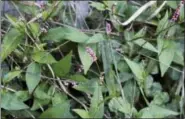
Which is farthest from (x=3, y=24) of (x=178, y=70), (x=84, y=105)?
(x=178, y=70)

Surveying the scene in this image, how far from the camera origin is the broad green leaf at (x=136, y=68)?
3.85 feet

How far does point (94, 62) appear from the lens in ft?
4.00

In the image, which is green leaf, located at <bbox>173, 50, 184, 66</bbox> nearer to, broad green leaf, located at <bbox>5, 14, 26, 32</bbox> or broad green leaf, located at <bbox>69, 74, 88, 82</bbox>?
broad green leaf, located at <bbox>69, 74, 88, 82</bbox>

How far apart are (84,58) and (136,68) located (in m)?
0.16

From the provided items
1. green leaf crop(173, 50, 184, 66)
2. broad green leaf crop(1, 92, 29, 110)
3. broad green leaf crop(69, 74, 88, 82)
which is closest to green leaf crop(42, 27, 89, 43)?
broad green leaf crop(69, 74, 88, 82)

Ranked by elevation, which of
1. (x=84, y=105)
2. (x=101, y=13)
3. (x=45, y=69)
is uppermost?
(x=101, y=13)

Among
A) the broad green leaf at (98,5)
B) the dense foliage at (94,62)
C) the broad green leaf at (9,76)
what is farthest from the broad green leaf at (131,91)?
the broad green leaf at (9,76)

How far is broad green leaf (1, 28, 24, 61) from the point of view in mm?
1065

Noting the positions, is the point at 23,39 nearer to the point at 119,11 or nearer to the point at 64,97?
the point at 64,97

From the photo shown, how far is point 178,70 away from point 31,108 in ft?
1.58

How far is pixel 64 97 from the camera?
1135 mm

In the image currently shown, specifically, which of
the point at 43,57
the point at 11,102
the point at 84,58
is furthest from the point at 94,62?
the point at 11,102

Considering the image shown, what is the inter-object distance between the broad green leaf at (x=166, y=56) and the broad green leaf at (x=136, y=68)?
69mm

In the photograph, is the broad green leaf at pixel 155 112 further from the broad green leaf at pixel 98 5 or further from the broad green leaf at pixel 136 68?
the broad green leaf at pixel 98 5
